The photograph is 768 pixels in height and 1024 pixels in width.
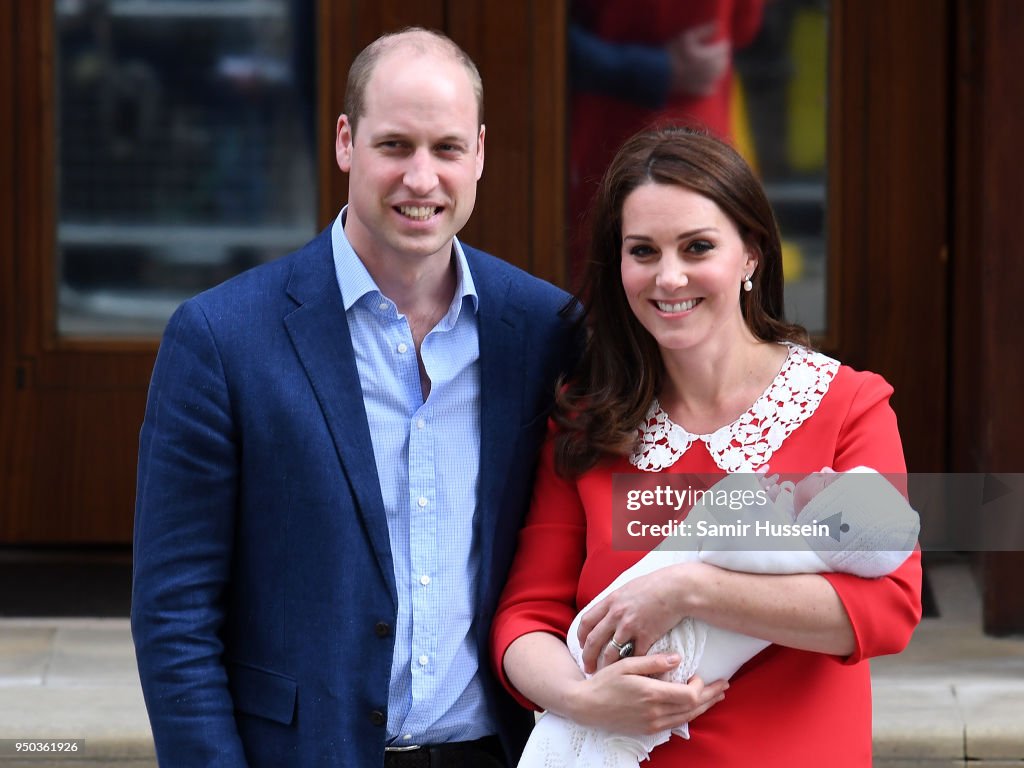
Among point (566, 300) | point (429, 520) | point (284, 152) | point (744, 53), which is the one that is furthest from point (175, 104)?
point (429, 520)

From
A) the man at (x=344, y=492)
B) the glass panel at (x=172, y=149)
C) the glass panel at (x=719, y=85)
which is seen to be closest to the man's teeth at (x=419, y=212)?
the man at (x=344, y=492)

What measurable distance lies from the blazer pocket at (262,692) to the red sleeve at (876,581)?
87 centimetres

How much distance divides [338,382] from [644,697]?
0.69 meters

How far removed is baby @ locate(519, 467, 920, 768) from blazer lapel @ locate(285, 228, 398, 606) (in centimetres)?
35

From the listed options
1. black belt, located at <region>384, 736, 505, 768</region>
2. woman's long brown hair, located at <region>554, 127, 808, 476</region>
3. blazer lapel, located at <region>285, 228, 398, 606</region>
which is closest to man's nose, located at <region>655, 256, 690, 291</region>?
woman's long brown hair, located at <region>554, 127, 808, 476</region>

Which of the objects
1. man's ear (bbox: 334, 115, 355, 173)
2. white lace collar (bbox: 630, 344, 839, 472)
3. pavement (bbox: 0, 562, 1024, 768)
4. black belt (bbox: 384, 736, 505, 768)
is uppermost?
man's ear (bbox: 334, 115, 355, 173)

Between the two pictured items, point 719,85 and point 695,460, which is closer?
point 695,460

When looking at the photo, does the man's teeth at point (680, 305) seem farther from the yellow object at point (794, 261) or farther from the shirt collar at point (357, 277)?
the yellow object at point (794, 261)

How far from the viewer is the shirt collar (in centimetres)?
262

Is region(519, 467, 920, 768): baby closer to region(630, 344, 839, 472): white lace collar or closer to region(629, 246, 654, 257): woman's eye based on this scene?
region(630, 344, 839, 472): white lace collar

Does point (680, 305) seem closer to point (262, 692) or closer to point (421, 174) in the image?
point (421, 174)

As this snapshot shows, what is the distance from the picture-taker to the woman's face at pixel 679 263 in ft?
8.38

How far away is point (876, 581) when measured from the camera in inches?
93.7

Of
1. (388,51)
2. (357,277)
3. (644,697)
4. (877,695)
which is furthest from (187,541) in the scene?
(877,695)
